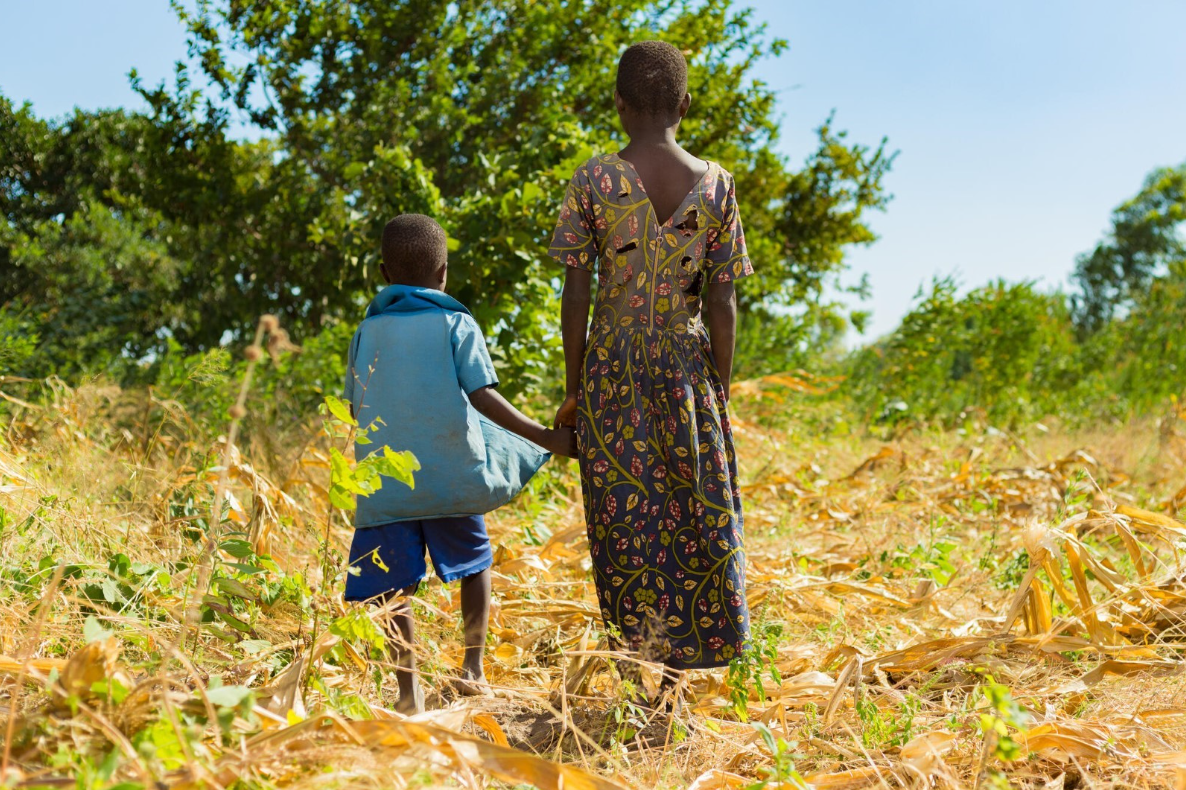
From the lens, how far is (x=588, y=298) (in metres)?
2.82

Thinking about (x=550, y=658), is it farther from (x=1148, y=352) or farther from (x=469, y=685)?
(x=1148, y=352)

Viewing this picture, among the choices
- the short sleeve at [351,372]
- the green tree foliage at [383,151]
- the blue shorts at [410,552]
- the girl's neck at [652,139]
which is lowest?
the blue shorts at [410,552]

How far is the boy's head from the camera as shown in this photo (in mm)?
2799

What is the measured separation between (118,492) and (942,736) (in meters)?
3.48

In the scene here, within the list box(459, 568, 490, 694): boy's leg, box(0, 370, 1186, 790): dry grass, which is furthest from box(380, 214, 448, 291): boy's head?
box(459, 568, 490, 694): boy's leg

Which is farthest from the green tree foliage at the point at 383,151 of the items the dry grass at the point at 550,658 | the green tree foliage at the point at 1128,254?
the green tree foliage at the point at 1128,254

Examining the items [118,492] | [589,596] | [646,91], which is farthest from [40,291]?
[646,91]

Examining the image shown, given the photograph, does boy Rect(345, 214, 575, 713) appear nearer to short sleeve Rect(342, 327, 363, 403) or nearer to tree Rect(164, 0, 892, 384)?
short sleeve Rect(342, 327, 363, 403)

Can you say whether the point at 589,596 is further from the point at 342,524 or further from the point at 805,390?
the point at 805,390

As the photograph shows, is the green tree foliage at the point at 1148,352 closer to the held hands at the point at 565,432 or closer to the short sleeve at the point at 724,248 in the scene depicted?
the short sleeve at the point at 724,248

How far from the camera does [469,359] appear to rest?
2717 millimetres

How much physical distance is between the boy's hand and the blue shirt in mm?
180

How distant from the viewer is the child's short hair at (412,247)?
9.18ft

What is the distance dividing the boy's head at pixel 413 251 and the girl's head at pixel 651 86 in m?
0.67
